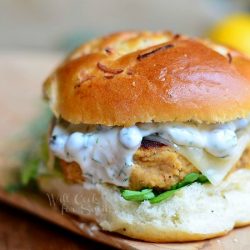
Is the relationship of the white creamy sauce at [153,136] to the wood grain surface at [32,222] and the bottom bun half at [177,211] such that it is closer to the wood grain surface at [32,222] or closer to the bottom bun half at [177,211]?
the bottom bun half at [177,211]

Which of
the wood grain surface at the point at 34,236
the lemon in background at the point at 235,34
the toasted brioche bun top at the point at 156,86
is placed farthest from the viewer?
Result: the lemon in background at the point at 235,34

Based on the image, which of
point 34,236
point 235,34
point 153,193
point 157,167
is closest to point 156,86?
point 157,167

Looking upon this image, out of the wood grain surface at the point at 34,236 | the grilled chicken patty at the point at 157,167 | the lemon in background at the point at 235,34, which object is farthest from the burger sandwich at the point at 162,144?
the lemon in background at the point at 235,34

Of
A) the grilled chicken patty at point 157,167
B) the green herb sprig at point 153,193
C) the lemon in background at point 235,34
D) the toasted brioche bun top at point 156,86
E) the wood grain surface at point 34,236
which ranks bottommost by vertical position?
the wood grain surface at point 34,236

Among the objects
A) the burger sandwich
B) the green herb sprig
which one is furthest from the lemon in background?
the green herb sprig

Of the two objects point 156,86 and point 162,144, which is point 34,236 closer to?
point 162,144

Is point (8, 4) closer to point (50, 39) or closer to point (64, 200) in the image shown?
point (50, 39)

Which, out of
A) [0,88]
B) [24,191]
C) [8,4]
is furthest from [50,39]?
[24,191]
